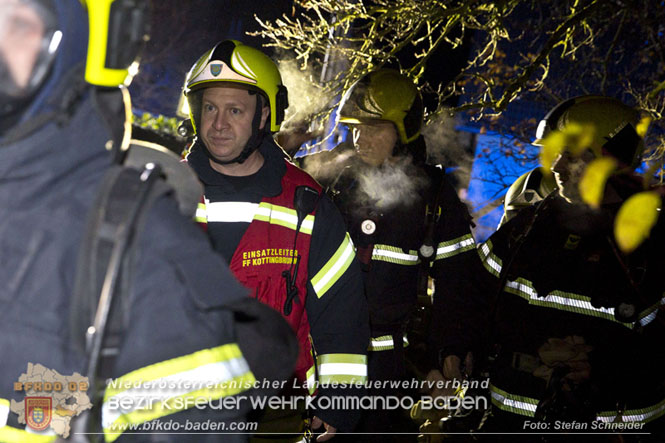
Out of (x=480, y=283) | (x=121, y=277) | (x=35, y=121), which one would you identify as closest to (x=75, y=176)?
(x=35, y=121)

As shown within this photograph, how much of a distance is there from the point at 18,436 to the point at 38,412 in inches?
2.5

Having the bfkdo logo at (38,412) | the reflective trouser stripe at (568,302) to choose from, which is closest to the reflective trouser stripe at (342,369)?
the reflective trouser stripe at (568,302)

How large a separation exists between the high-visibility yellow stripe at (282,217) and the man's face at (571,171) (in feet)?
5.16

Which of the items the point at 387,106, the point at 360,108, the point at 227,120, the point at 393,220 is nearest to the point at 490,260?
the point at 393,220

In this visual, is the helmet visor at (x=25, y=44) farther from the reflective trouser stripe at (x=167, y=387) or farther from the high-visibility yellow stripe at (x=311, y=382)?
the high-visibility yellow stripe at (x=311, y=382)

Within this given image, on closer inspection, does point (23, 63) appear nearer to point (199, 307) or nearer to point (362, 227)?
point (199, 307)

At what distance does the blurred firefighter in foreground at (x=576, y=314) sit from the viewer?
3.43 meters

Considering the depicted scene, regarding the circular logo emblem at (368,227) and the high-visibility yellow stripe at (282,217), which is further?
the circular logo emblem at (368,227)

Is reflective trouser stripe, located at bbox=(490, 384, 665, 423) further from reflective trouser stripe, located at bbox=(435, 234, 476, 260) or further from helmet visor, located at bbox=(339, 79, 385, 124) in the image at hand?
helmet visor, located at bbox=(339, 79, 385, 124)

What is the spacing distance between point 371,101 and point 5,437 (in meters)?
3.82

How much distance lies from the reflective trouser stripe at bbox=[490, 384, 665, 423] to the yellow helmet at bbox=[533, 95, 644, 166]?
1453 mm

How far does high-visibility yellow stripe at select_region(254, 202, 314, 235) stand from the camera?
3.13 meters

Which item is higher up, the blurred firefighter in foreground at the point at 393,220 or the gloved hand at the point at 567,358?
the blurred firefighter in foreground at the point at 393,220

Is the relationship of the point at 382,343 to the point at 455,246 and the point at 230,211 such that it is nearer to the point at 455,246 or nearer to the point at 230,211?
the point at 455,246
